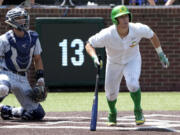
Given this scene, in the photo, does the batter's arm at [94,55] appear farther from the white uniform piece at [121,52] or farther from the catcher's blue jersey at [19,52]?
the catcher's blue jersey at [19,52]

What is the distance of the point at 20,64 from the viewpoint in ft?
30.9

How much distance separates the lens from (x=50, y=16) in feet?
48.2

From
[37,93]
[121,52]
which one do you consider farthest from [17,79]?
[121,52]

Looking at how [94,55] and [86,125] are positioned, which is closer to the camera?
[94,55]

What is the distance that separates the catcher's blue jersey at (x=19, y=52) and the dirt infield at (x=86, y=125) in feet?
2.76

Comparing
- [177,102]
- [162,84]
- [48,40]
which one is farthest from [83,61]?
[177,102]

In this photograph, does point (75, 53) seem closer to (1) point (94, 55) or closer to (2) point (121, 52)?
(2) point (121, 52)

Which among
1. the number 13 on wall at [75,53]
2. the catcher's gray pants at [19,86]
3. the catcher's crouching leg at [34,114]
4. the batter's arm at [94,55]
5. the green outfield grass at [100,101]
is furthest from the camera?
the number 13 on wall at [75,53]

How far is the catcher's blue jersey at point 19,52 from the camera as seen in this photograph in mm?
9344

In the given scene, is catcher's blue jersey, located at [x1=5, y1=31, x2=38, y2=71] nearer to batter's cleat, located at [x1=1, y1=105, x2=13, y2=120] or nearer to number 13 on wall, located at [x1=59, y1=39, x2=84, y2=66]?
batter's cleat, located at [x1=1, y1=105, x2=13, y2=120]

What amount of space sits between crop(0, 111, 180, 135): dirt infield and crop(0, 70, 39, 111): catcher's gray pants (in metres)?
0.28

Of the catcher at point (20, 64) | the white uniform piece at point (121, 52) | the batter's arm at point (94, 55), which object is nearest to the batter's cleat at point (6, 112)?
the catcher at point (20, 64)

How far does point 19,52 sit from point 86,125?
5.07ft

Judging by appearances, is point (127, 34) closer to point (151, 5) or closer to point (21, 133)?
point (21, 133)
